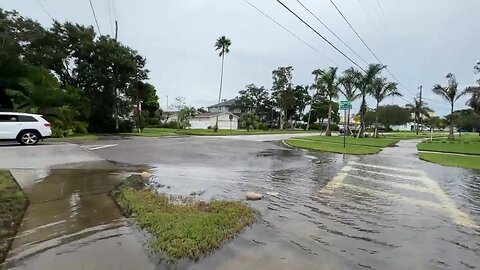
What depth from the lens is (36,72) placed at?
96.0 ft

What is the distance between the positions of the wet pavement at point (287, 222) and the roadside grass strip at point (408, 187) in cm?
4

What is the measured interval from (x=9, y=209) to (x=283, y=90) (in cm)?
8233

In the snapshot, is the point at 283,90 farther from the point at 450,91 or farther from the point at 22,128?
the point at 22,128

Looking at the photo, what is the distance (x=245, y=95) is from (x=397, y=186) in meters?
89.0

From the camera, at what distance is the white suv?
17.9 metres

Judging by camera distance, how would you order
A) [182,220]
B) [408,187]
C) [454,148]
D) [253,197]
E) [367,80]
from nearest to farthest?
[182,220], [253,197], [408,187], [454,148], [367,80]

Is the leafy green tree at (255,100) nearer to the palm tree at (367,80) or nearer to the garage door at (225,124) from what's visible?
the garage door at (225,124)

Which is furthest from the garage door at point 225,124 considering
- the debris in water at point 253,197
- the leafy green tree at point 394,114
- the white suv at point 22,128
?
the debris in water at point 253,197

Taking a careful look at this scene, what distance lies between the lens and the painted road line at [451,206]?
7162mm

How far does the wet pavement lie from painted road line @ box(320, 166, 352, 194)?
0.03 m

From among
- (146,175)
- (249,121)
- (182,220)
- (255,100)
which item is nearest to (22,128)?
(146,175)

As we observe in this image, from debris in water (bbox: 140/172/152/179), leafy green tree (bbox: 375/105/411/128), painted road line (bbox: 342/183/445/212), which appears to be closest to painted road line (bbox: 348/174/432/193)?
painted road line (bbox: 342/183/445/212)

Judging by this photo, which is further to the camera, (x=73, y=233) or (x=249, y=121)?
(x=249, y=121)

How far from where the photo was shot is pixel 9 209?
6.53 m
